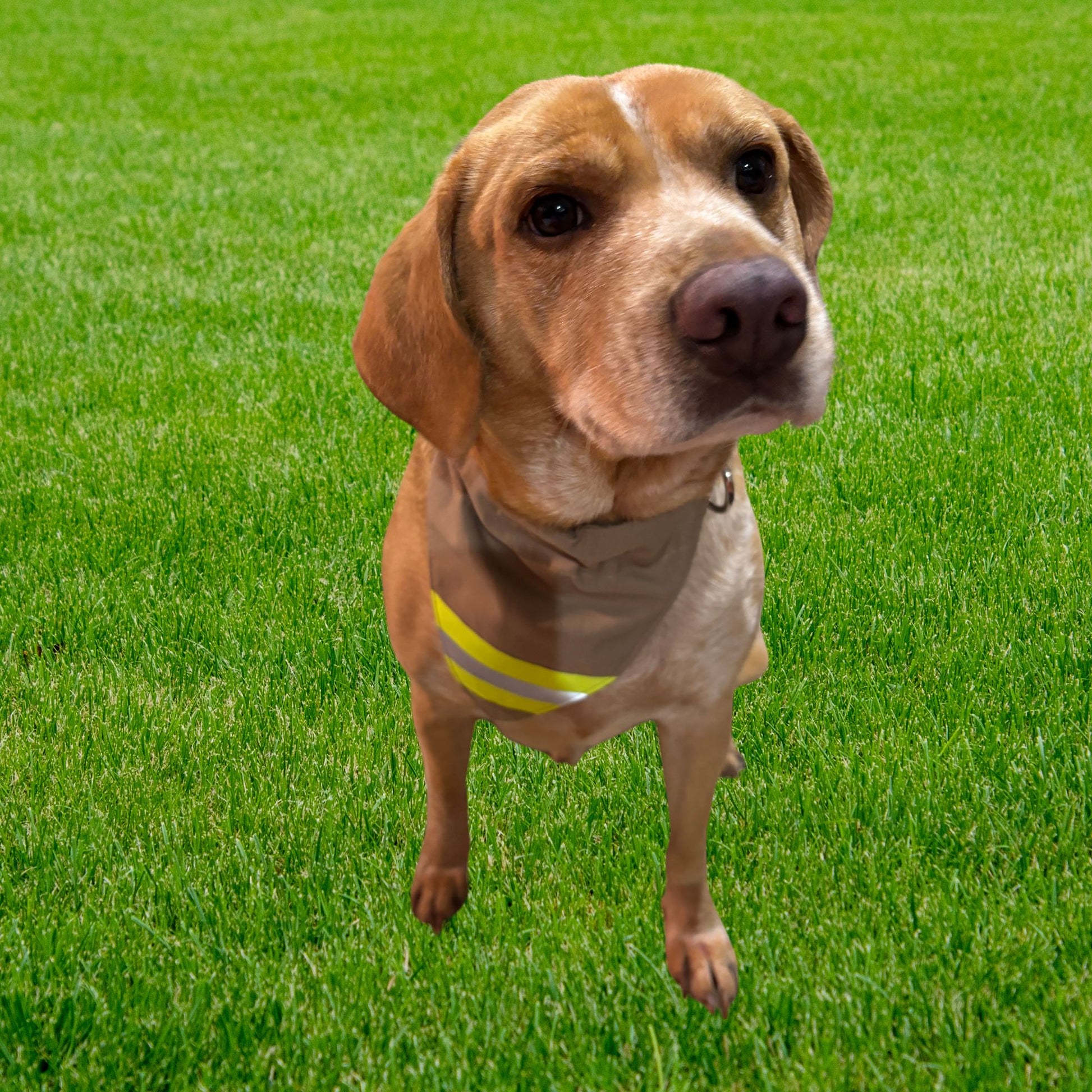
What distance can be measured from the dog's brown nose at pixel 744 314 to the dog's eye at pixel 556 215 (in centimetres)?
38

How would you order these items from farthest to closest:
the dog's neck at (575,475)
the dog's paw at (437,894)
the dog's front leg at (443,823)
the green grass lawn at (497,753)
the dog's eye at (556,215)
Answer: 1. the dog's paw at (437,894)
2. the dog's front leg at (443,823)
3. the green grass lawn at (497,753)
4. the dog's neck at (575,475)
5. the dog's eye at (556,215)

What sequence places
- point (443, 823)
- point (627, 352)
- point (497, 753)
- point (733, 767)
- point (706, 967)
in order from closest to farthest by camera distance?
point (627, 352) < point (706, 967) < point (443, 823) < point (733, 767) < point (497, 753)

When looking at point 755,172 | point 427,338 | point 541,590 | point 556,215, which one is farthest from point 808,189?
point 541,590

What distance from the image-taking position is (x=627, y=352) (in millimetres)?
2184

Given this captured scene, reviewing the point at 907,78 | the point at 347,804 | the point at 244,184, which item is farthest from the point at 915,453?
the point at 907,78

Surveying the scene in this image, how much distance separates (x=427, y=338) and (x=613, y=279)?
0.40 m

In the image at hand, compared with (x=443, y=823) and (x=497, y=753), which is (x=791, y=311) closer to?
(x=443, y=823)

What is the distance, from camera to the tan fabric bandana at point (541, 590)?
2520 millimetres

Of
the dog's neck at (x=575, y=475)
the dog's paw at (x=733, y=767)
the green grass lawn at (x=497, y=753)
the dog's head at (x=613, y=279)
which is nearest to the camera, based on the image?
the dog's head at (x=613, y=279)

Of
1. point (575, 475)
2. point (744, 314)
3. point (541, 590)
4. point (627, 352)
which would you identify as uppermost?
point (744, 314)

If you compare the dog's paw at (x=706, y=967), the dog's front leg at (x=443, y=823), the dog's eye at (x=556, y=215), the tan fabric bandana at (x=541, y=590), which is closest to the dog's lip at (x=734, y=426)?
the tan fabric bandana at (x=541, y=590)

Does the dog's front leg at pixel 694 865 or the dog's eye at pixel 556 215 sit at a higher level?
the dog's eye at pixel 556 215

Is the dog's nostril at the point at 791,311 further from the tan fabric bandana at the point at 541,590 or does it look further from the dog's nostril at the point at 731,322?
the tan fabric bandana at the point at 541,590

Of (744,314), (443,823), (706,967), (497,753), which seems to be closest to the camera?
(744,314)
